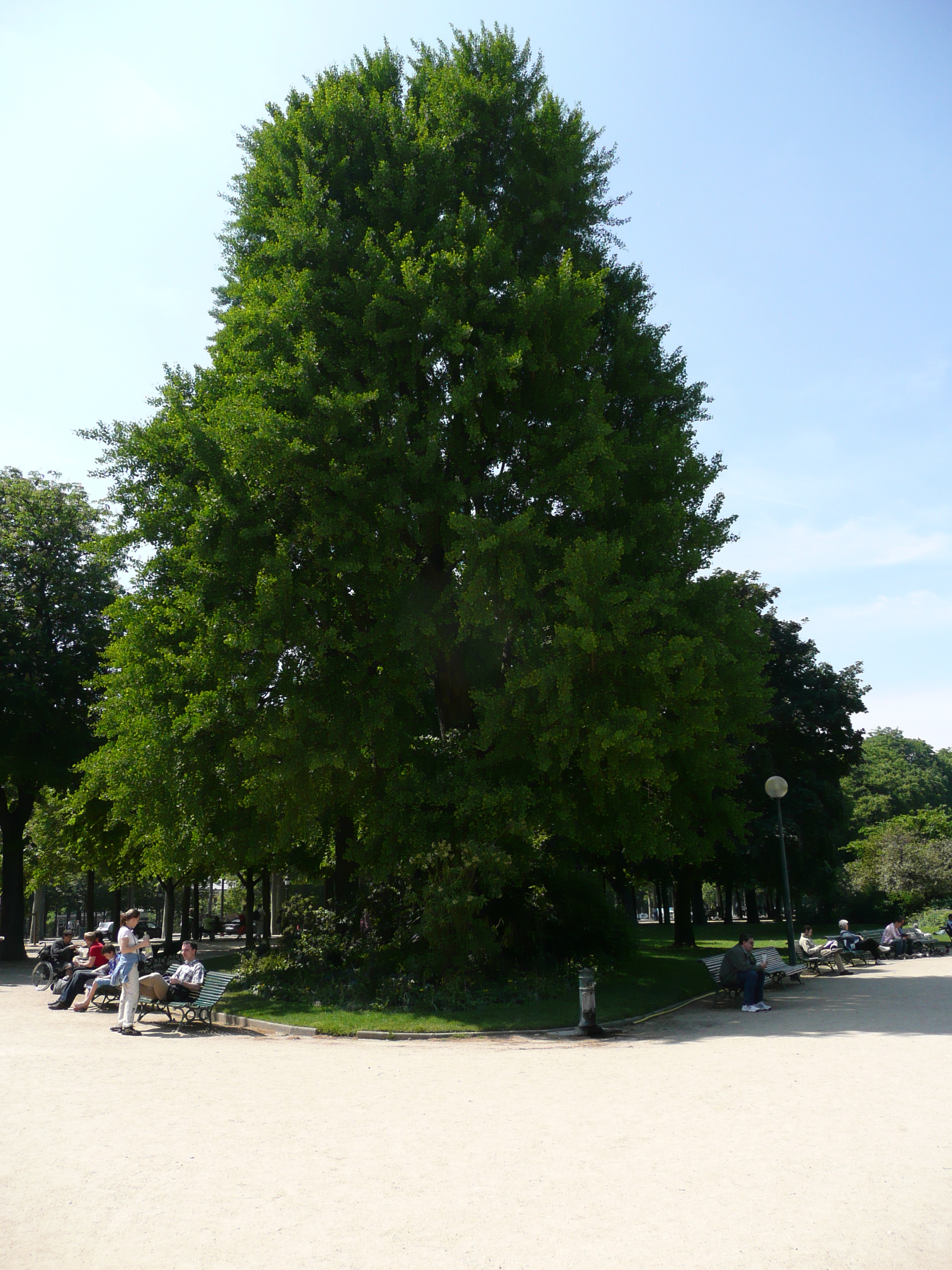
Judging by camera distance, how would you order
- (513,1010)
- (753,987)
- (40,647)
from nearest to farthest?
1. (513,1010)
2. (753,987)
3. (40,647)

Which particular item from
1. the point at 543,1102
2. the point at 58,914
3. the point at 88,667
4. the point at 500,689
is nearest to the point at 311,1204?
the point at 543,1102

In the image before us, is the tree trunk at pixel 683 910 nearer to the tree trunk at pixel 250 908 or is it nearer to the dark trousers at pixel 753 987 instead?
the tree trunk at pixel 250 908

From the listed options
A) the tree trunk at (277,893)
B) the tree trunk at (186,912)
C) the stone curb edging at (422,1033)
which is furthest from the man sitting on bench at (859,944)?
the tree trunk at (277,893)

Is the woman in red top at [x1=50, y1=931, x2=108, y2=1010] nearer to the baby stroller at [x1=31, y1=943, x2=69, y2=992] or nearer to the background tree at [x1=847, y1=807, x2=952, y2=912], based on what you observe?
the baby stroller at [x1=31, y1=943, x2=69, y2=992]

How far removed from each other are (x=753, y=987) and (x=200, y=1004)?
31.1 feet

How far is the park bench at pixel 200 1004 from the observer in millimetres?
14719

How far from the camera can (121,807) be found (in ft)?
60.1

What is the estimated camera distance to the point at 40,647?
30188 millimetres

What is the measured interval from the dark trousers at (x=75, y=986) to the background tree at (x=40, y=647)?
41.1 ft

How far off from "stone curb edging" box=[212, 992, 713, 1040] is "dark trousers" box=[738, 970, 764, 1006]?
57.6 inches

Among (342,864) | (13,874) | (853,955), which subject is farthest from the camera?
(13,874)

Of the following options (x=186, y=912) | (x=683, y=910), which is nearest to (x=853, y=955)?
(x=683, y=910)

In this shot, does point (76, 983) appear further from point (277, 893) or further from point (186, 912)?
point (277, 893)

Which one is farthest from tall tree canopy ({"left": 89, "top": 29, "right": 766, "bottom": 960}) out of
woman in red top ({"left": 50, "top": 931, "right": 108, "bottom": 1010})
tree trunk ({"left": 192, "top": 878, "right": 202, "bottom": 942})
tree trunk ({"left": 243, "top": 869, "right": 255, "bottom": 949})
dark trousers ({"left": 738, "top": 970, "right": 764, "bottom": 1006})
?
tree trunk ({"left": 192, "top": 878, "right": 202, "bottom": 942})
